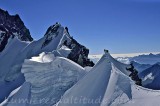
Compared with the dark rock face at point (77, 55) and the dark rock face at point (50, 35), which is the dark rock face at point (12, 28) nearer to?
the dark rock face at point (50, 35)

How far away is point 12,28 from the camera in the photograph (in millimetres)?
84062

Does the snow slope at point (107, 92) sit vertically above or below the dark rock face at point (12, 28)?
below

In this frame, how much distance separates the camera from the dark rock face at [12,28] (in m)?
78.6

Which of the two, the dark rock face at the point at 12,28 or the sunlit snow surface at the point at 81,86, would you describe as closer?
the sunlit snow surface at the point at 81,86

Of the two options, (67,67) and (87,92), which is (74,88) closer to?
(87,92)

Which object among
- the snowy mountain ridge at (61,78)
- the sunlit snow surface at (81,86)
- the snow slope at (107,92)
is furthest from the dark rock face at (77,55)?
the snow slope at (107,92)

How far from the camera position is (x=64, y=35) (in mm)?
65562

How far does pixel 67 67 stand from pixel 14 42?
1072 inches

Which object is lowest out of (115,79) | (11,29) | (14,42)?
(115,79)

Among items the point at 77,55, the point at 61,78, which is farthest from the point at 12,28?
the point at 61,78

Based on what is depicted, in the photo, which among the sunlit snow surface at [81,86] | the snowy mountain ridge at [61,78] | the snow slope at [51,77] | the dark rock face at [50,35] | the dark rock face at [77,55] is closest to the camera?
the sunlit snow surface at [81,86]

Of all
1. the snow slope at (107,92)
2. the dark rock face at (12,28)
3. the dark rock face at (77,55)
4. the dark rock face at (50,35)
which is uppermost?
the dark rock face at (12,28)

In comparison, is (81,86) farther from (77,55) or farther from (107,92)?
(77,55)

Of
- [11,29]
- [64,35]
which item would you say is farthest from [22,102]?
[11,29]
